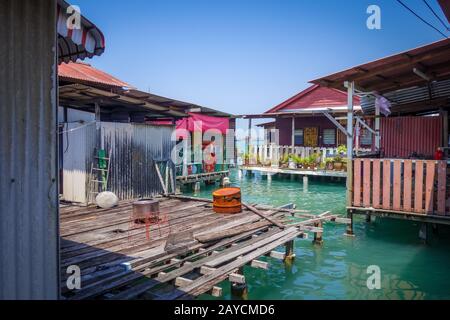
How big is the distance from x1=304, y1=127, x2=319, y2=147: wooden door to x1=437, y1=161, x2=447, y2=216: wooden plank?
17.2 meters

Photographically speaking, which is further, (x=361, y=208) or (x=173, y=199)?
(x=173, y=199)

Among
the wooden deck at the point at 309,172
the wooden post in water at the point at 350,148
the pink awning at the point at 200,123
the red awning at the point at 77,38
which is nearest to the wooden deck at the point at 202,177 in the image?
the pink awning at the point at 200,123

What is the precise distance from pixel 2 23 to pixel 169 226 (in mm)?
5989

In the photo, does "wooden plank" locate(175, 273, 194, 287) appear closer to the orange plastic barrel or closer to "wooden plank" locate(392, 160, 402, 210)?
the orange plastic barrel

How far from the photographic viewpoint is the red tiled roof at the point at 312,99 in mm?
26250

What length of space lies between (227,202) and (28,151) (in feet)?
23.7

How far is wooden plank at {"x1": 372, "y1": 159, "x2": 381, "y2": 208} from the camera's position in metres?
9.27

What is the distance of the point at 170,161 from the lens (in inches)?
523

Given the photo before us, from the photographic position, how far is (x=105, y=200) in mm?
10016

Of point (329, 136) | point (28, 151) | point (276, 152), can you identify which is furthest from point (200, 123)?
point (28, 151)

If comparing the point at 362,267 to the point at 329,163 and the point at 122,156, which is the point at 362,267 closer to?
the point at 122,156

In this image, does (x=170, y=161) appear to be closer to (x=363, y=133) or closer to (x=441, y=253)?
(x=441, y=253)
